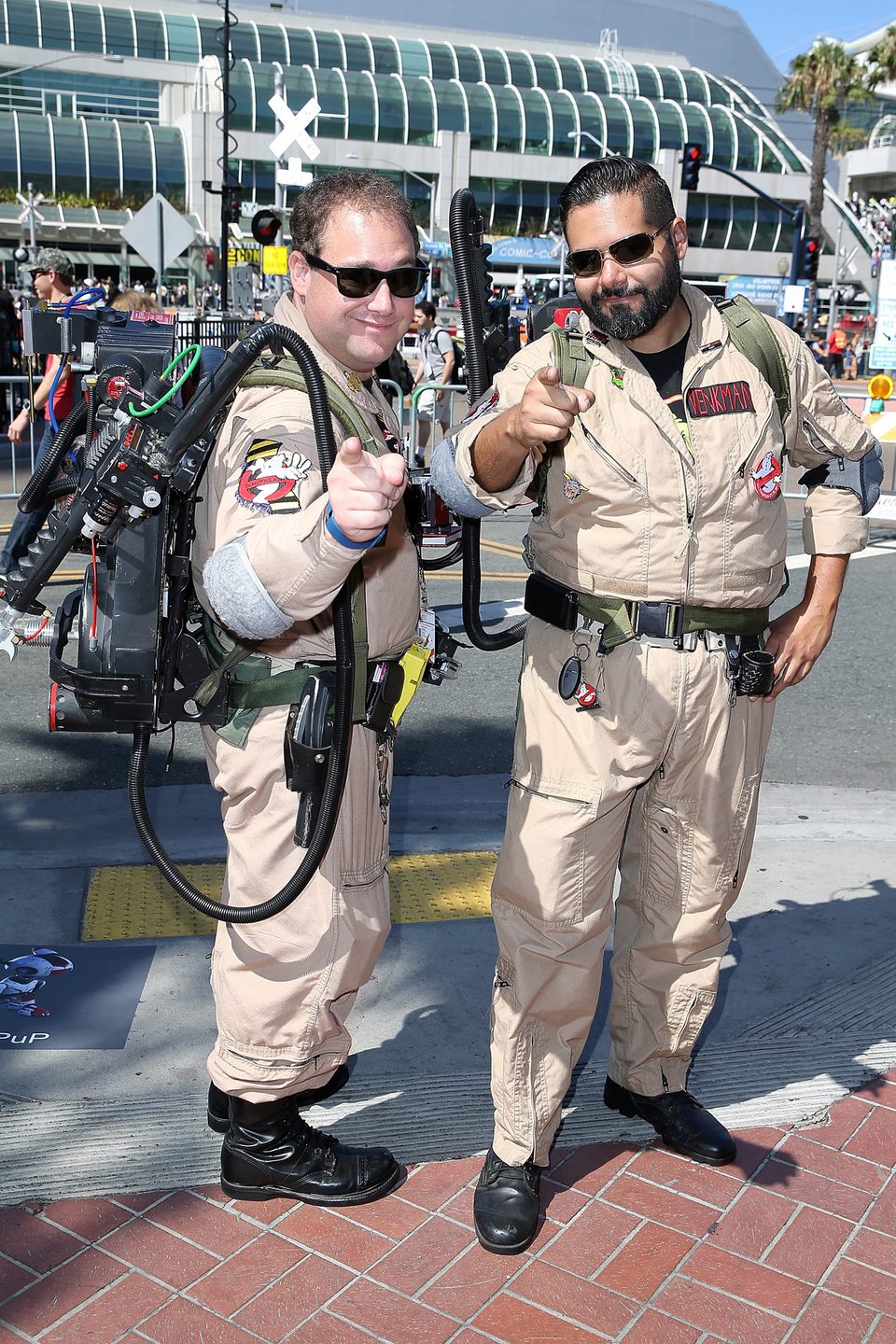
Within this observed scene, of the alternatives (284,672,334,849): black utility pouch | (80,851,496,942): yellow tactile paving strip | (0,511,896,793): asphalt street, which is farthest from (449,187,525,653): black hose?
(0,511,896,793): asphalt street

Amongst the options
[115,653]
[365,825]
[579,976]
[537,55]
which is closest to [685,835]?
[579,976]

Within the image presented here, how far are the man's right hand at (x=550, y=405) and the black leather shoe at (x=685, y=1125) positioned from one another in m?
1.66

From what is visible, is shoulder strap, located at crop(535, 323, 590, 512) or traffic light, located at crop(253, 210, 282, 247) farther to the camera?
traffic light, located at crop(253, 210, 282, 247)

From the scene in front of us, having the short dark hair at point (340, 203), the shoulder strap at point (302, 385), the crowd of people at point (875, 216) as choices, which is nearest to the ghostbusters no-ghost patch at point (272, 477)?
the shoulder strap at point (302, 385)

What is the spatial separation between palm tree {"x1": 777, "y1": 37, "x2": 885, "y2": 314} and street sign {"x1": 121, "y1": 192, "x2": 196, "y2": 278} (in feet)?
137

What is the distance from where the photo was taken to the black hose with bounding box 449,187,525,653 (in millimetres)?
3146

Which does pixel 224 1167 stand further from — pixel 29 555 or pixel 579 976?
pixel 29 555

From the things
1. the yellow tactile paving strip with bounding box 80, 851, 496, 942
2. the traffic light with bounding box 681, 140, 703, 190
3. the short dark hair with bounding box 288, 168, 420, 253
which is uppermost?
the traffic light with bounding box 681, 140, 703, 190

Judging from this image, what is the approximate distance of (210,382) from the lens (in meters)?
2.29

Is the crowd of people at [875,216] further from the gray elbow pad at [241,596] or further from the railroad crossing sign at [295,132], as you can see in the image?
the gray elbow pad at [241,596]

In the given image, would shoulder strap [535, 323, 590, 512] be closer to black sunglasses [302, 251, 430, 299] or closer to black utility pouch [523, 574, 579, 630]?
black utility pouch [523, 574, 579, 630]

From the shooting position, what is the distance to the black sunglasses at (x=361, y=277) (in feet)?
8.29

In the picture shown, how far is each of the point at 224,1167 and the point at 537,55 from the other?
81.3 meters

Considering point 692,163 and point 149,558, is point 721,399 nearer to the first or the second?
point 149,558
